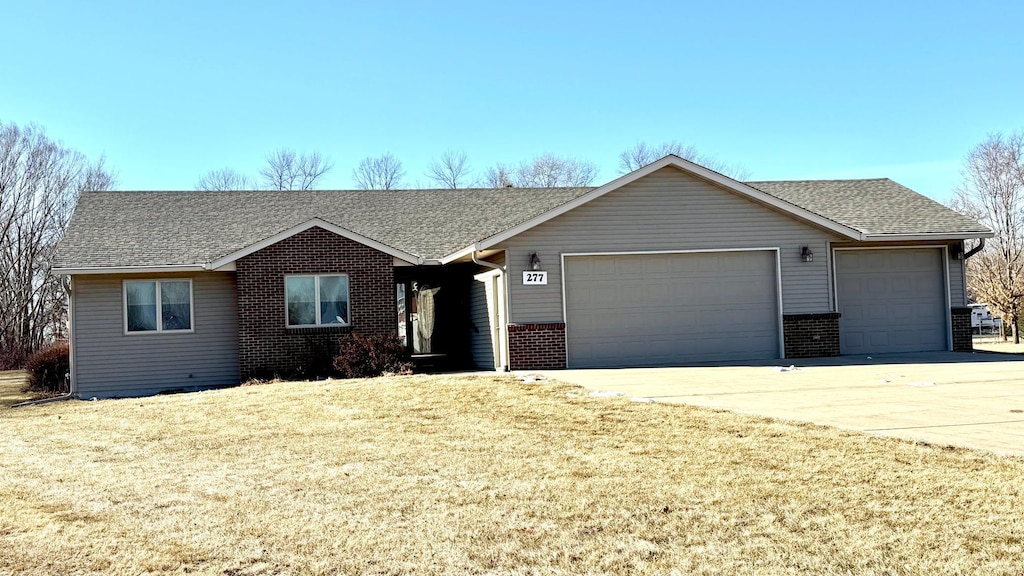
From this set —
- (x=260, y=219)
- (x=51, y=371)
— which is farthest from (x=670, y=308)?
(x=51, y=371)

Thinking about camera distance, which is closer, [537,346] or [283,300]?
[537,346]

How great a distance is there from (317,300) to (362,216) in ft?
13.9

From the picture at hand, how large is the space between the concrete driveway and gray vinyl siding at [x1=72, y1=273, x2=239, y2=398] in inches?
272

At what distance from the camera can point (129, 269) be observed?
17.2 metres

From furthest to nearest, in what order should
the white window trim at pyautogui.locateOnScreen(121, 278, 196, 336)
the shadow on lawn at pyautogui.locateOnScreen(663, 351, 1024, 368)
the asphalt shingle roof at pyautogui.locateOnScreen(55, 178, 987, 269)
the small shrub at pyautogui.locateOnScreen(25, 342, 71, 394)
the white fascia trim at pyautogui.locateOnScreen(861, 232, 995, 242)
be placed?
the small shrub at pyautogui.locateOnScreen(25, 342, 71, 394)
the asphalt shingle roof at pyautogui.locateOnScreen(55, 178, 987, 269)
the white fascia trim at pyautogui.locateOnScreen(861, 232, 995, 242)
the white window trim at pyautogui.locateOnScreen(121, 278, 196, 336)
the shadow on lawn at pyautogui.locateOnScreen(663, 351, 1024, 368)

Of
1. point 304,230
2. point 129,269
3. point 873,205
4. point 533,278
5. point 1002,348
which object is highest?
point 873,205

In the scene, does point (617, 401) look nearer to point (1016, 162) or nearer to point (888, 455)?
point (888, 455)

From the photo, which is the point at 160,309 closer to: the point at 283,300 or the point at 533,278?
the point at 283,300

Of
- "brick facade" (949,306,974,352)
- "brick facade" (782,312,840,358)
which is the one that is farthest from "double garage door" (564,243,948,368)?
"brick facade" (949,306,974,352)

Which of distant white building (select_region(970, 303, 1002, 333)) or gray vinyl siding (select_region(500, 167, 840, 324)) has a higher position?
gray vinyl siding (select_region(500, 167, 840, 324))

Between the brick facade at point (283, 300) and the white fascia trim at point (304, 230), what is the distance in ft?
0.33

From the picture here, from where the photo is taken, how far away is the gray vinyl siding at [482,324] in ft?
60.6

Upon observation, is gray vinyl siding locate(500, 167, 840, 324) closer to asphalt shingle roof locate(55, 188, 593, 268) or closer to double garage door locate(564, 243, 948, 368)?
double garage door locate(564, 243, 948, 368)

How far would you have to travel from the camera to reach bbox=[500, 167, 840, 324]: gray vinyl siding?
679 inches
